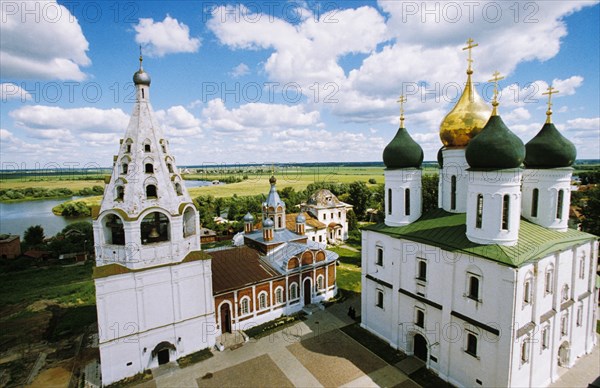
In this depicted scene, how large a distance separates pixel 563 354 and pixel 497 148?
9.60m

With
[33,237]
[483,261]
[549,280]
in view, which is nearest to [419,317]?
[483,261]

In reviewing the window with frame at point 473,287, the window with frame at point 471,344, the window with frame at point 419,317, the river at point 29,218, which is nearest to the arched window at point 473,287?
the window with frame at point 473,287

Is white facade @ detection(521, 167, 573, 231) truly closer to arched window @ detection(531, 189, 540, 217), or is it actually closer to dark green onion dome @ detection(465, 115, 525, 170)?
arched window @ detection(531, 189, 540, 217)

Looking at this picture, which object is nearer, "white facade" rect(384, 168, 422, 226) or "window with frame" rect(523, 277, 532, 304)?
→ "window with frame" rect(523, 277, 532, 304)

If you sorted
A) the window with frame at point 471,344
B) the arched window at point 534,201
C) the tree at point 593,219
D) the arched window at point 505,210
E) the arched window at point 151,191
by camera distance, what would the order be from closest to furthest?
the arched window at point 505,210 → the window with frame at point 471,344 → the arched window at point 151,191 → the arched window at point 534,201 → the tree at point 593,219

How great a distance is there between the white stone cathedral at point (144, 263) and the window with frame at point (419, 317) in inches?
365

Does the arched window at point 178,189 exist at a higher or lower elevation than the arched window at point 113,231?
higher

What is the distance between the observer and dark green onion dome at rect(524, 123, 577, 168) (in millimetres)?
12500

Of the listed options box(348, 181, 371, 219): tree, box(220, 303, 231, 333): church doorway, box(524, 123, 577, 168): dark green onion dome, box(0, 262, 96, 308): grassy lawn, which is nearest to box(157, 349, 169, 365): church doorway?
box(220, 303, 231, 333): church doorway

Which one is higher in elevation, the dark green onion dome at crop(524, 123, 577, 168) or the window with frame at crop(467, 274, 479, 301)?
the dark green onion dome at crop(524, 123, 577, 168)

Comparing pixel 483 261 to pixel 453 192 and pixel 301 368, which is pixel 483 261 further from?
pixel 301 368

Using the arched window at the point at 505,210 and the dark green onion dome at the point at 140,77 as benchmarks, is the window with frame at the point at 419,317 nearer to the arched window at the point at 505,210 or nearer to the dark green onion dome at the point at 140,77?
the arched window at the point at 505,210

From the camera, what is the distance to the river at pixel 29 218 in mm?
50156

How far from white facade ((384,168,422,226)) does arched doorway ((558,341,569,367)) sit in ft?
25.2
